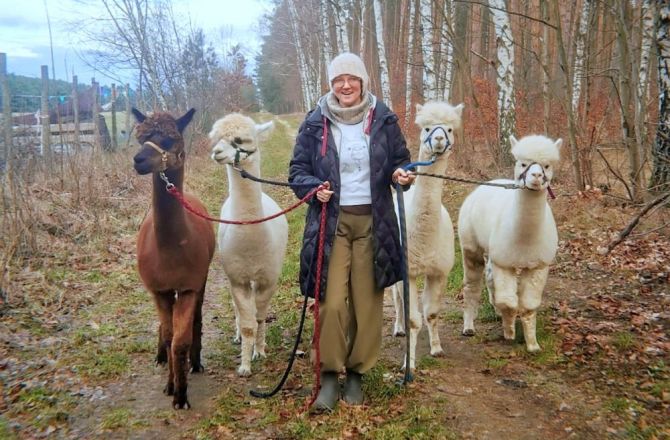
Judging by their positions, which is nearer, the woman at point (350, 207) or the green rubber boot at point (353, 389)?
the woman at point (350, 207)

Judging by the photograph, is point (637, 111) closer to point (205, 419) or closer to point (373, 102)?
point (373, 102)

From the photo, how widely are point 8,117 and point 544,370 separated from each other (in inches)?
263

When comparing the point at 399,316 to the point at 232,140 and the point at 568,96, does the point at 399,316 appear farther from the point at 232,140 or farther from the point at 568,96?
the point at 568,96

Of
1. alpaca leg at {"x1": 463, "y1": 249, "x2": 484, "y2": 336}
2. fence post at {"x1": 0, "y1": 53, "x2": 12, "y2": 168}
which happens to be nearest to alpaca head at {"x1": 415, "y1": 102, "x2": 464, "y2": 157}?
alpaca leg at {"x1": 463, "y1": 249, "x2": 484, "y2": 336}

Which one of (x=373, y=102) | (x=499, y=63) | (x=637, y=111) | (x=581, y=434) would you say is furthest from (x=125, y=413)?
(x=499, y=63)

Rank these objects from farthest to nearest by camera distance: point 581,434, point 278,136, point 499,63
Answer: point 278,136, point 499,63, point 581,434

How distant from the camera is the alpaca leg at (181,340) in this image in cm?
367

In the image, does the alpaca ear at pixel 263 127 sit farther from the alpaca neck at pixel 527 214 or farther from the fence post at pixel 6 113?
the fence post at pixel 6 113

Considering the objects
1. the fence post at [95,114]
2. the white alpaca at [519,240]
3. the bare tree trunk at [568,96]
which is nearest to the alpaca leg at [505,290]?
the white alpaca at [519,240]

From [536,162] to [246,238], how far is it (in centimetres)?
222

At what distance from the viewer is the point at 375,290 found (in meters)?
3.69

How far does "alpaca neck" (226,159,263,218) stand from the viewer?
3988mm

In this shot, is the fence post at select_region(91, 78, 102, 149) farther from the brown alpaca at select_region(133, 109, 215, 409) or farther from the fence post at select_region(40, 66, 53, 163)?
the brown alpaca at select_region(133, 109, 215, 409)

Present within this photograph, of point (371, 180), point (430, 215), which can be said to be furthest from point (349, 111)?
point (430, 215)
